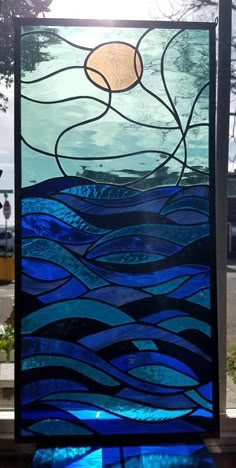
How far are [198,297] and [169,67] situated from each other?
1247mm

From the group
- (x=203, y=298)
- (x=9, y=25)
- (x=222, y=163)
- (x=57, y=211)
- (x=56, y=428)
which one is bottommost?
(x=56, y=428)

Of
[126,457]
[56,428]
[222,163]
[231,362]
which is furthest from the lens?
[231,362]

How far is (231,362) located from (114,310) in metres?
0.86

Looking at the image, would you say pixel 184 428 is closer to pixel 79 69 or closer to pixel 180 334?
pixel 180 334

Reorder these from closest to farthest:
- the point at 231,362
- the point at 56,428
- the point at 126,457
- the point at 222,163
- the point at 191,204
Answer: the point at 126,457 → the point at 56,428 → the point at 191,204 → the point at 222,163 → the point at 231,362

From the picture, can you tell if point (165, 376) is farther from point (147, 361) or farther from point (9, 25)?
point (9, 25)

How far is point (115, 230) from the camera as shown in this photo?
10.1 feet

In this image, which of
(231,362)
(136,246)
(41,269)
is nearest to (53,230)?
(41,269)

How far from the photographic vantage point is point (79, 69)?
3.07 m

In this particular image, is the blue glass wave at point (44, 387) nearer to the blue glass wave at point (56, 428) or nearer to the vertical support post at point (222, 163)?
the blue glass wave at point (56, 428)

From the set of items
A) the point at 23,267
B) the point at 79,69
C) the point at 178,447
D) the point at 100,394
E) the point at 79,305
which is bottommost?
the point at 178,447

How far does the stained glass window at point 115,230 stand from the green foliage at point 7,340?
318 mm

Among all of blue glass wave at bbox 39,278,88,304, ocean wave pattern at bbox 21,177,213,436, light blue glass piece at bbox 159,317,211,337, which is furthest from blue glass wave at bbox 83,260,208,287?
light blue glass piece at bbox 159,317,211,337

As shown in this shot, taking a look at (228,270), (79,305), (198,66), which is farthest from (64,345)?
(198,66)
